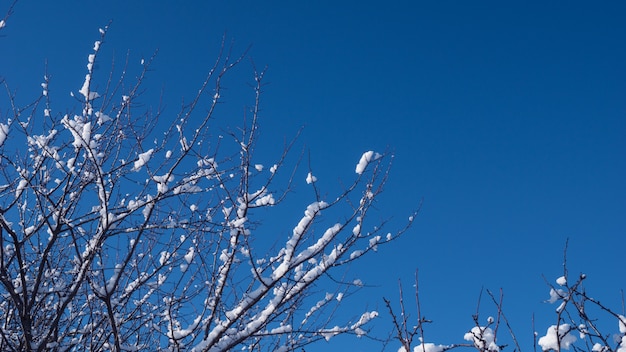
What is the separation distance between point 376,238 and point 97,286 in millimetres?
1814

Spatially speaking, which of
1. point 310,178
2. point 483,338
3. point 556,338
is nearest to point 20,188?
point 310,178

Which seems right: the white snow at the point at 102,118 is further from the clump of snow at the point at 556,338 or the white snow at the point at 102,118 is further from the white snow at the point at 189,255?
the clump of snow at the point at 556,338

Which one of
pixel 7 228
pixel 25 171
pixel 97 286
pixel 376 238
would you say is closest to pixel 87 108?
pixel 25 171

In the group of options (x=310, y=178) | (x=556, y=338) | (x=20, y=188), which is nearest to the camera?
(x=556, y=338)

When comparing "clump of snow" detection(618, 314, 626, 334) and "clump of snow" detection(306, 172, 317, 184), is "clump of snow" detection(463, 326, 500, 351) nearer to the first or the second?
"clump of snow" detection(618, 314, 626, 334)

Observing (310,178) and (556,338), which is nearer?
(556,338)

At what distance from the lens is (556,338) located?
9.26 ft

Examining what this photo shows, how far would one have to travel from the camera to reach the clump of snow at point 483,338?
2.82 meters

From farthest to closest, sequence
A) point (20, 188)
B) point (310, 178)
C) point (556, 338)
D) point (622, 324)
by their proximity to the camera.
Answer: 1. point (20, 188)
2. point (310, 178)
3. point (622, 324)
4. point (556, 338)

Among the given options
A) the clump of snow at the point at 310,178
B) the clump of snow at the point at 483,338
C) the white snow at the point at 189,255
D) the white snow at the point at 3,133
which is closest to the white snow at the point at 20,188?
the white snow at the point at 3,133

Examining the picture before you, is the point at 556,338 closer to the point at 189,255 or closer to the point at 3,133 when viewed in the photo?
the point at 189,255

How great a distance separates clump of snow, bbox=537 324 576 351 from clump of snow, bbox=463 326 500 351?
23 cm

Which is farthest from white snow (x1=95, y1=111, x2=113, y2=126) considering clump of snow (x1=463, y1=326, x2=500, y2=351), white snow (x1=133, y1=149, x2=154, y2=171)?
clump of snow (x1=463, y1=326, x2=500, y2=351)

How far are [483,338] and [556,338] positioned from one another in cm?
35
